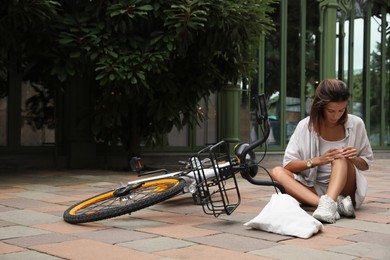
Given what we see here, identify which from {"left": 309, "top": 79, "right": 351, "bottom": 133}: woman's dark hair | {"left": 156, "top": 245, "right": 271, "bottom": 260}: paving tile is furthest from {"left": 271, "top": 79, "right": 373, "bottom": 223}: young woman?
{"left": 156, "top": 245, "right": 271, "bottom": 260}: paving tile

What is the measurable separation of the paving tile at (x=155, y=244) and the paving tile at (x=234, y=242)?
0.13 meters

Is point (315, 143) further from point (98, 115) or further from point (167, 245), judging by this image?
point (98, 115)

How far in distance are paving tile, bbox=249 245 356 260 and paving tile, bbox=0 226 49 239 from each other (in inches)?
60.8

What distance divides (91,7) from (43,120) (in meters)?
2.74

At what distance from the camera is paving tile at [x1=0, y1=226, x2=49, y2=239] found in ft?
12.5

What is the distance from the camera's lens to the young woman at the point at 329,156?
14.5 ft

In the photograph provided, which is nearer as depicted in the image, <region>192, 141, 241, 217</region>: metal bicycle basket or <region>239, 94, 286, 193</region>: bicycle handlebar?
<region>239, 94, 286, 193</region>: bicycle handlebar

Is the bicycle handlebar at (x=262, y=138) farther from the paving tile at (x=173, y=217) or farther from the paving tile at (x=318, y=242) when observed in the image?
the paving tile at (x=318, y=242)

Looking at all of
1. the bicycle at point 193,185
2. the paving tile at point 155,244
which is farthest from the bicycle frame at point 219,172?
the paving tile at point 155,244

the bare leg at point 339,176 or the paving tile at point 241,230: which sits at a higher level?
the bare leg at point 339,176

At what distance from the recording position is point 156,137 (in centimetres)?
888

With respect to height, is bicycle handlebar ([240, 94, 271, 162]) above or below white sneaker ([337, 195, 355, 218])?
above

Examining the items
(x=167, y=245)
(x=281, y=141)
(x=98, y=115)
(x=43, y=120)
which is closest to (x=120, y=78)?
(x=98, y=115)

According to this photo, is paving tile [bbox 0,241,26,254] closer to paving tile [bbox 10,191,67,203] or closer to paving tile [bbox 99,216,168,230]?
paving tile [bbox 99,216,168,230]
